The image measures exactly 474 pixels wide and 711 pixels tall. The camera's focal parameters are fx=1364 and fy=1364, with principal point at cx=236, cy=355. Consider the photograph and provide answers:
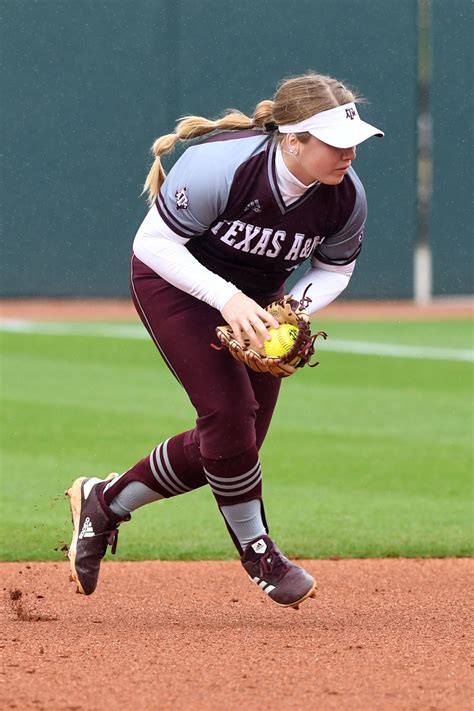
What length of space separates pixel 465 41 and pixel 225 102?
14.2 ft

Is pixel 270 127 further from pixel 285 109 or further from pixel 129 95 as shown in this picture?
pixel 129 95

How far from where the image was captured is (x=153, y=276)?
4.91 metres

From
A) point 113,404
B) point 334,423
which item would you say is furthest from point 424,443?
point 113,404

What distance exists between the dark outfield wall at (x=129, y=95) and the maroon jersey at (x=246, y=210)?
714 inches

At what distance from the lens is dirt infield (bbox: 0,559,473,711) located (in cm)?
379

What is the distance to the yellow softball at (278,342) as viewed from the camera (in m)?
4.50

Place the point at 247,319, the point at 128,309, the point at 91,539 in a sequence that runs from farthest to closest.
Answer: the point at 128,309 < the point at 91,539 < the point at 247,319

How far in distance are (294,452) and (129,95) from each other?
14903 mm

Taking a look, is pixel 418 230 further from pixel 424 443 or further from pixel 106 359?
pixel 424 443

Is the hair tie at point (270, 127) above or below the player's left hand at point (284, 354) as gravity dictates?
above

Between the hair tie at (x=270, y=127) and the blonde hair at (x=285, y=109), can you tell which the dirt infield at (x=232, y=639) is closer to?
the blonde hair at (x=285, y=109)

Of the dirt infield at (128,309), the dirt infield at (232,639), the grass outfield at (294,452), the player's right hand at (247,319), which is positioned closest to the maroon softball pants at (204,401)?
the player's right hand at (247,319)

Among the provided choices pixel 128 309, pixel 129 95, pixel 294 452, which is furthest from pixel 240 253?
pixel 129 95

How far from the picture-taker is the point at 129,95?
904 inches
